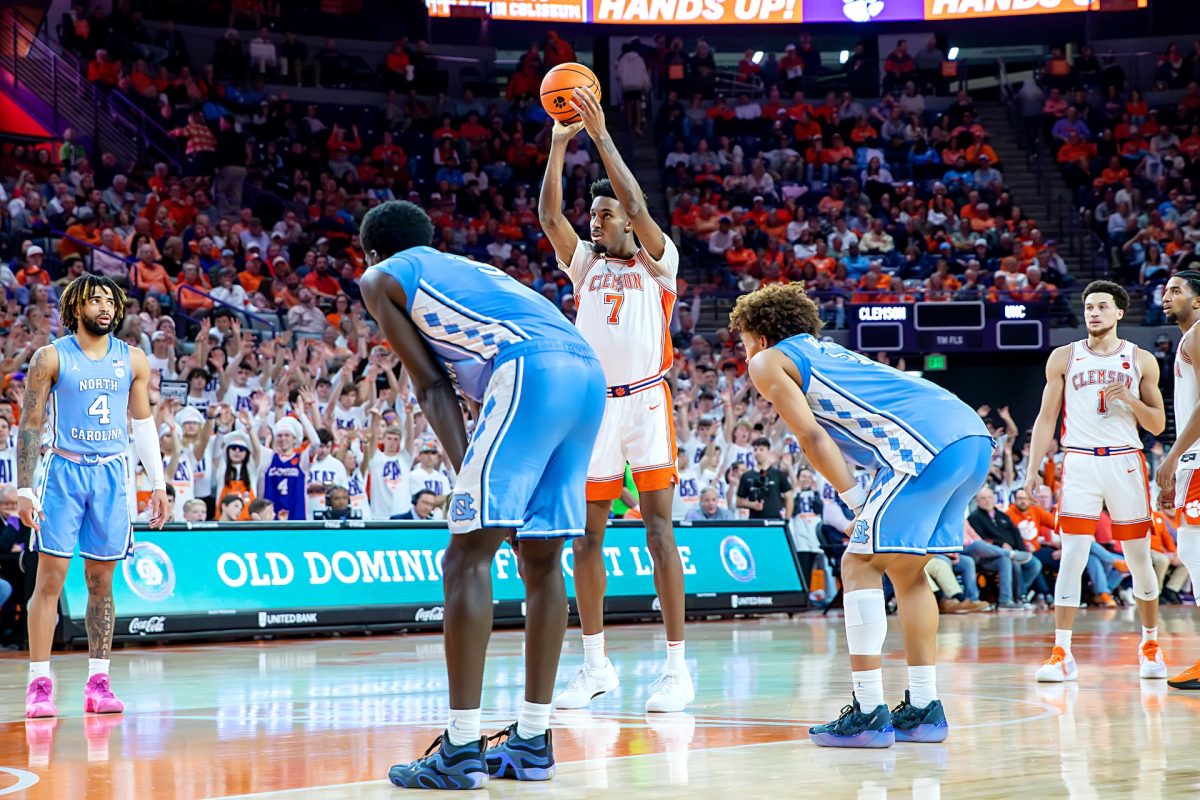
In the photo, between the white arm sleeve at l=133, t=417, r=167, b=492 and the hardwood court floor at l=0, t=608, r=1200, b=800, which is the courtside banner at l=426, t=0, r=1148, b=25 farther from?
the white arm sleeve at l=133, t=417, r=167, b=492

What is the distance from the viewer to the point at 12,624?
1221cm

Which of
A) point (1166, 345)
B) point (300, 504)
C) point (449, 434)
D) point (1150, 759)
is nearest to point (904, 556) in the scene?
point (1150, 759)

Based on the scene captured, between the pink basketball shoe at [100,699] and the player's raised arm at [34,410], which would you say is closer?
the pink basketball shoe at [100,699]

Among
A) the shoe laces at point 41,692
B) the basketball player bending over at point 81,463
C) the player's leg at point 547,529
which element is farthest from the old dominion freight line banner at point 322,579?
Answer: the player's leg at point 547,529

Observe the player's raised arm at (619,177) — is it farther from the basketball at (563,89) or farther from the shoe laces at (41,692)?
the shoe laces at (41,692)

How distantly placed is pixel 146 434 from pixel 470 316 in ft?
12.2

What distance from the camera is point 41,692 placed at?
22.9 feet

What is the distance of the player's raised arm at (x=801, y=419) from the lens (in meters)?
5.78

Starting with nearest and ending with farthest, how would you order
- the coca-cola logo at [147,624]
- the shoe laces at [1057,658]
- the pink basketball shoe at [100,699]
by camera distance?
the pink basketball shoe at [100,699] → the shoe laces at [1057,658] → the coca-cola logo at [147,624]

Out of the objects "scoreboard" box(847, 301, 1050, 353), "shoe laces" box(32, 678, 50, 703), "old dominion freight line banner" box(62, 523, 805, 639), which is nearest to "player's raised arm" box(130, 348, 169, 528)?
"shoe laces" box(32, 678, 50, 703)

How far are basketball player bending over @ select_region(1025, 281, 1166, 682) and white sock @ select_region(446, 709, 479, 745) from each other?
16.9ft

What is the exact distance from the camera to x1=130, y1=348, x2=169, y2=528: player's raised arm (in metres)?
7.76

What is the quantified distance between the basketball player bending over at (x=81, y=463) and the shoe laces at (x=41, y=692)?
244 mm

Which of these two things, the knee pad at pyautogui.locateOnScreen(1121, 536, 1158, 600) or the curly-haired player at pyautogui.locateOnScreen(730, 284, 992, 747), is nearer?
the curly-haired player at pyautogui.locateOnScreen(730, 284, 992, 747)
